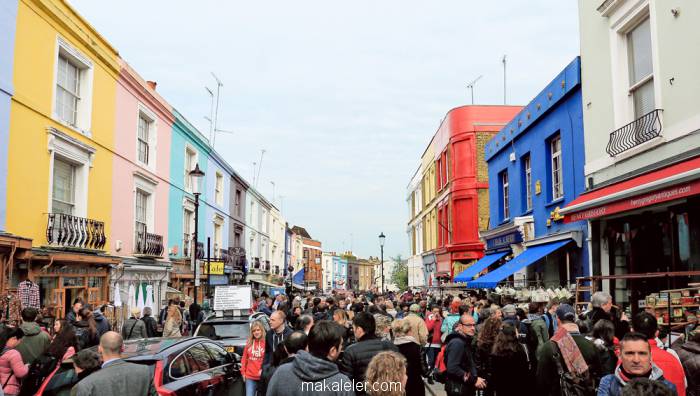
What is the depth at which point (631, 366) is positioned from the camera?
4.13m

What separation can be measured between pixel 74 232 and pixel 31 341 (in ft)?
24.2

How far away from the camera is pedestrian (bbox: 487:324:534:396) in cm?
656

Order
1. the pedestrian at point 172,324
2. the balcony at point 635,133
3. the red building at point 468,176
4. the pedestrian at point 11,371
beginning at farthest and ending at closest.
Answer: the red building at point 468,176, the pedestrian at point 172,324, the balcony at point 635,133, the pedestrian at point 11,371

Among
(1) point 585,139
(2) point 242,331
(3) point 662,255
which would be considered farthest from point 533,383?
(1) point 585,139

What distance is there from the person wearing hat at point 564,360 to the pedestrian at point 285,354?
8.06 ft

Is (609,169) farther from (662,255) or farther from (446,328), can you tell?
(446,328)

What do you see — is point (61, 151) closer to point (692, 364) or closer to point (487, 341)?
point (487, 341)

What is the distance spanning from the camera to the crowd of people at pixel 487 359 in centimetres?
418

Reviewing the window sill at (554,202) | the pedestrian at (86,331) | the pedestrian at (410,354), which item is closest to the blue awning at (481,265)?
the window sill at (554,202)

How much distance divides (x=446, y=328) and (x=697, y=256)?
15.2 ft

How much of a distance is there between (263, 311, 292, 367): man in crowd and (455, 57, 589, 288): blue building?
322 inches

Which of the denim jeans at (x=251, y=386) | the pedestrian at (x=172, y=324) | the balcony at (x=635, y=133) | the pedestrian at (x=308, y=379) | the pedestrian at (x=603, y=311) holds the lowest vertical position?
the denim jeans at (x=251, y=386)

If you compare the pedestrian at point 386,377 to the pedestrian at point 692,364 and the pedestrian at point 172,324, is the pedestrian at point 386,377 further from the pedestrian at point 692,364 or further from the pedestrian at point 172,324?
the pedestrian at point 172,324

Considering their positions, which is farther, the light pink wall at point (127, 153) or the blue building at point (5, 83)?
the light pink wall at point (127, 153)
